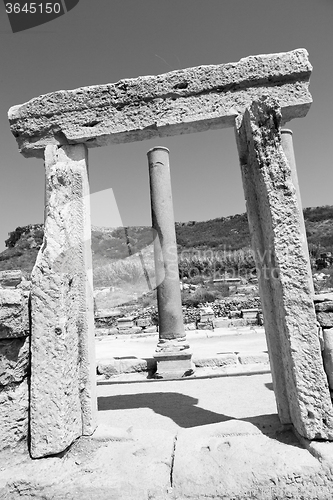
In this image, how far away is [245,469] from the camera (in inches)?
91.7

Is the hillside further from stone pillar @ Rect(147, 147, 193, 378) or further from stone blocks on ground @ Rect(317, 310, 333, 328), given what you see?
stone blocks on ground @ Rect(317, 310, 333, 328)

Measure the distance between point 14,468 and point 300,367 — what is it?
7.85 feet

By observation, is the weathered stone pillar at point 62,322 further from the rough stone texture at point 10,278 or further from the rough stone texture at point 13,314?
the rough stone texture at point 10,278

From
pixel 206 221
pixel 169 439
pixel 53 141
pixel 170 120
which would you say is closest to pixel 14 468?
pixel 169 439

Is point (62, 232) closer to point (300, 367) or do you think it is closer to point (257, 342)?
point (300, 367)

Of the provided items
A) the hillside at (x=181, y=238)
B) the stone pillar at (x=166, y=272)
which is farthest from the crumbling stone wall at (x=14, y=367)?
the hillside at (x=181, y=238)

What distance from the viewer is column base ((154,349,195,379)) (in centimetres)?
656

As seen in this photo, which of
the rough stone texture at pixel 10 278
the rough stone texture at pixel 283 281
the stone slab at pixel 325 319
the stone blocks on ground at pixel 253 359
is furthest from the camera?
the stone blocks on ground at pixel 253 359

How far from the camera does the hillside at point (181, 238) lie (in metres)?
35.9

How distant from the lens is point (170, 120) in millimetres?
3459

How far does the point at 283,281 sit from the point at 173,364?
457cm

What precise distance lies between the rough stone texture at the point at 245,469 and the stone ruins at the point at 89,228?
10.4 inches

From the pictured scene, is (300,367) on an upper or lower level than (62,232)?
lower

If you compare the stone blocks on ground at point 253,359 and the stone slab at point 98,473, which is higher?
the stone slab at point 98,473
